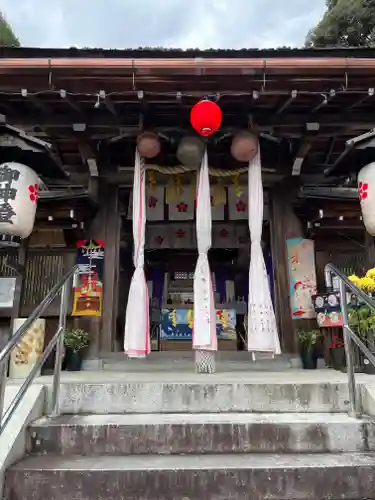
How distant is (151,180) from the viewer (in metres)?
6.56

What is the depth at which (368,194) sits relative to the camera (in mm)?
5223

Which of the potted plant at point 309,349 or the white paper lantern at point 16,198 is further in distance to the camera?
the potted plant at point 309,349

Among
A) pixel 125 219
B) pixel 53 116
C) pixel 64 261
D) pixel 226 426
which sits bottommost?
pixel 226 426

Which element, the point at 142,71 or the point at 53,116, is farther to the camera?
the point at 53,116

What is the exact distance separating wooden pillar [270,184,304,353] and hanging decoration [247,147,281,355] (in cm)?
125

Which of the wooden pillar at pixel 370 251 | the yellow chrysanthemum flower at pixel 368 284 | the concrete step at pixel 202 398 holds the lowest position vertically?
the concrete step at pixel 202 398

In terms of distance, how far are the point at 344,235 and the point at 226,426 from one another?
4.54 metres

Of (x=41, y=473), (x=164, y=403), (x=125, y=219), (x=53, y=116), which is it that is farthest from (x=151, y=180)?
(x=41, y=473)

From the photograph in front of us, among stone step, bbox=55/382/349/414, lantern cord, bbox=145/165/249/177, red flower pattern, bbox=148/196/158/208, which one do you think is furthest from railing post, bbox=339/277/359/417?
red flower pattern, bbox=148/196/158/208

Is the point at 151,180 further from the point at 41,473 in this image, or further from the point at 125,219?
the point at 41,473

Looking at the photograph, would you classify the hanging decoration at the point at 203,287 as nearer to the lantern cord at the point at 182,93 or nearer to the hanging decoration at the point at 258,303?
the hanging decoration at the point at 258,303

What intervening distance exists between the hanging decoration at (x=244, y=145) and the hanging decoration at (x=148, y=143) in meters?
1.08

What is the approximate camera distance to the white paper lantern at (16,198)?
502 centimetres

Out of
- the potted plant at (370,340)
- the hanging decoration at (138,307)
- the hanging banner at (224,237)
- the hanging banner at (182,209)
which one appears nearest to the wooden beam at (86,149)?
the hanging decoration at (138,307)
